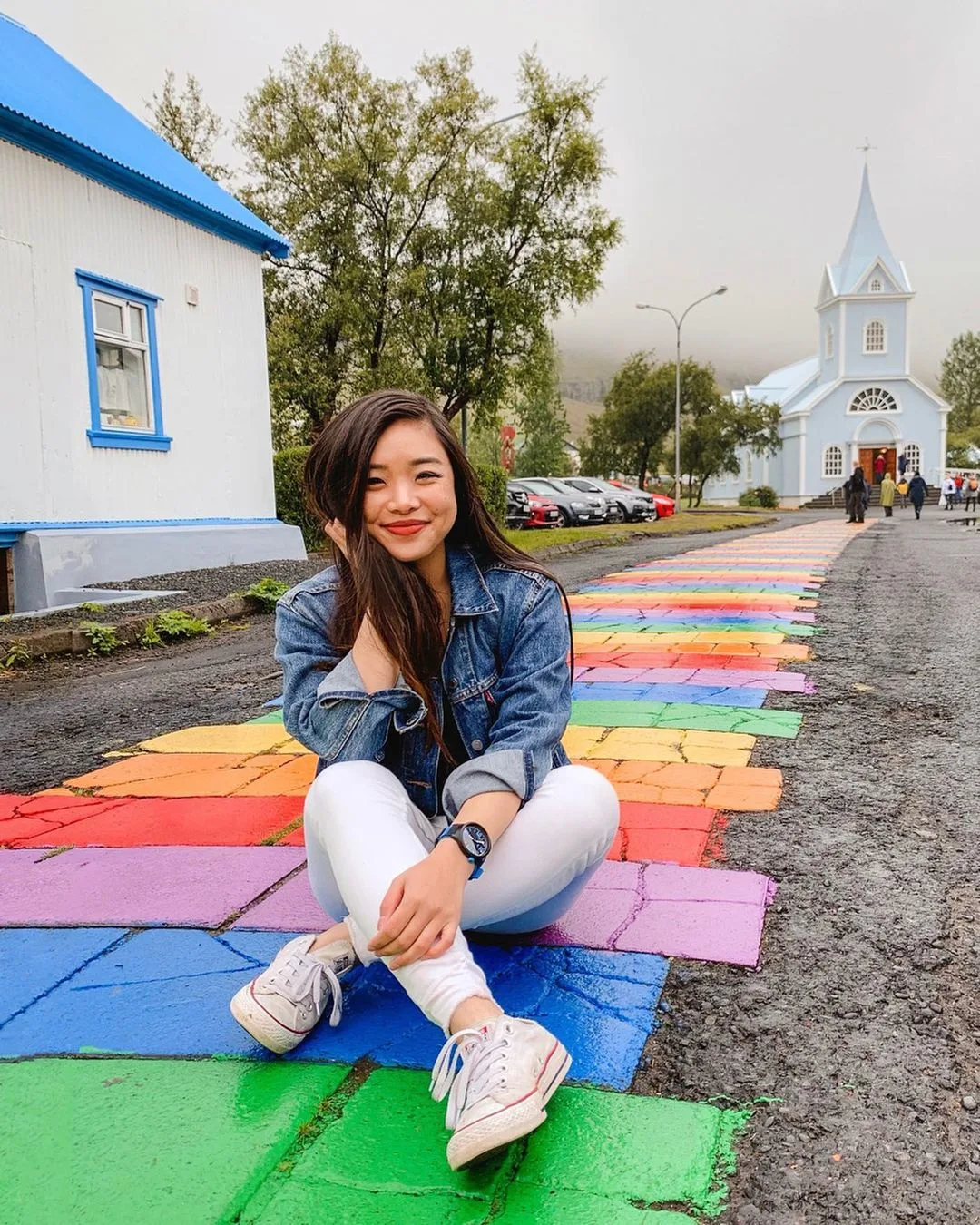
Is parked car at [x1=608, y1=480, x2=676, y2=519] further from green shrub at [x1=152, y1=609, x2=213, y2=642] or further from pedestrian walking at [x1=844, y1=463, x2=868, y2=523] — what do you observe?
green shrub at [x1=152, y1=609, x2=213, y2=642]

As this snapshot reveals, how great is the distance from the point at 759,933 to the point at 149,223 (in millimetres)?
10406

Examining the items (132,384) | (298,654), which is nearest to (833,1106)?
(298,654)

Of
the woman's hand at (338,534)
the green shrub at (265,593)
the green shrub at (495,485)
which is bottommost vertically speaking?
the green shrub at (265,593)

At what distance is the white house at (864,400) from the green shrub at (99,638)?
157 feet

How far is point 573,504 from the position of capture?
86.5ft

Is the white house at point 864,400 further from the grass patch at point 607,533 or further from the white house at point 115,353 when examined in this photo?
the white house at point 115,353

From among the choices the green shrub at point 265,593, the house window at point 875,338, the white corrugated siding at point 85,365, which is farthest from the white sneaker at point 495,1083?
the house window at point 875,338

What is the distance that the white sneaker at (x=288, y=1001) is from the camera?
181 cm

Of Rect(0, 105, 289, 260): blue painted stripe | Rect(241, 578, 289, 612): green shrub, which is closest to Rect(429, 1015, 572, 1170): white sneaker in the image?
Rect(241, 578, 289, 612): green shrub

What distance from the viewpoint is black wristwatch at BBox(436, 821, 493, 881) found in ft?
5.97

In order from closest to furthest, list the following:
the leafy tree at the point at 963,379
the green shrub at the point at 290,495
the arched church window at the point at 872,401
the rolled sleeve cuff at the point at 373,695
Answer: the rolled sleeve cuff at the point at 373,695, the green shrub at the point at 290,495, the arched church window at the point at 872,401, the leafy tree at the point at 963,379

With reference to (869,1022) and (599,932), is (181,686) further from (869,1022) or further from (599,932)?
(869,1022)

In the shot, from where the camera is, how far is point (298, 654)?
87.4 inches

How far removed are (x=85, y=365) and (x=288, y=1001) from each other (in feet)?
29.4
